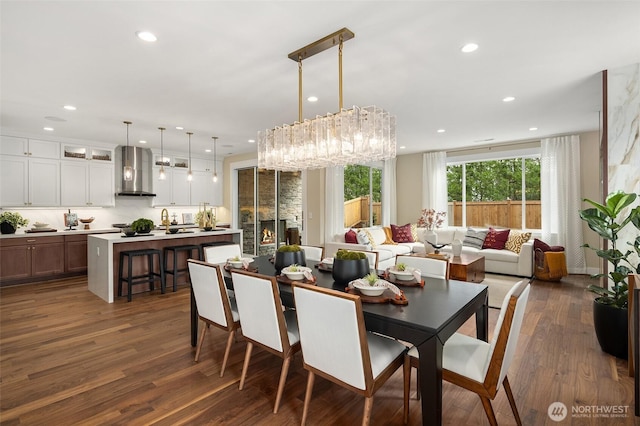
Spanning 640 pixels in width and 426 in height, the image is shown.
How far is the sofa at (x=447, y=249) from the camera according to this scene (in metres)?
5.59

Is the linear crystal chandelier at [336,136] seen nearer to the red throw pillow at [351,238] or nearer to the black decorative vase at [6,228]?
the red throw pillow at [351,238]

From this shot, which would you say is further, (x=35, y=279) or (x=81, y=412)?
(x=35, y=279)

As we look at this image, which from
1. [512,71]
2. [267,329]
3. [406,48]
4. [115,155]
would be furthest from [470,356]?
[115,155]

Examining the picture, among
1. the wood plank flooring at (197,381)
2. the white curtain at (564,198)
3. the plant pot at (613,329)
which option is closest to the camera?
the wood plank flooring at (197,381)

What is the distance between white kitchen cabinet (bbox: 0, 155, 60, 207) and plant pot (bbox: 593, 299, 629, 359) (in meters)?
7.94

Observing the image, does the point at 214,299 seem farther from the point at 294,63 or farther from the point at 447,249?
the point at 447,249

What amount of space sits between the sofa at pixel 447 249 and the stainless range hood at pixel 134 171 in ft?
13.6

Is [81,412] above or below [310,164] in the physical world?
below

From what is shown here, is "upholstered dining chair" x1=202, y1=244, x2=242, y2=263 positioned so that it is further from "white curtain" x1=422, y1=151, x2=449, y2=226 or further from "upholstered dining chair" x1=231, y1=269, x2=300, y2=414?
"white curtain" x1=422, y1=151, x2=449, y2=226

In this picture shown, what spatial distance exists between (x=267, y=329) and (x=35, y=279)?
557 centimetres

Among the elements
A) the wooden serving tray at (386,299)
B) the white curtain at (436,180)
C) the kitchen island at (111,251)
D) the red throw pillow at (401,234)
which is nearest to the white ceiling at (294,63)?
the kitchen island at (111,251)

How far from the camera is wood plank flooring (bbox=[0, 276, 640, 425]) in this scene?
1.99m

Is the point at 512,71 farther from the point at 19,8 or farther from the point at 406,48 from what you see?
the point at 19,8

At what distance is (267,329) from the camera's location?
2.10m
